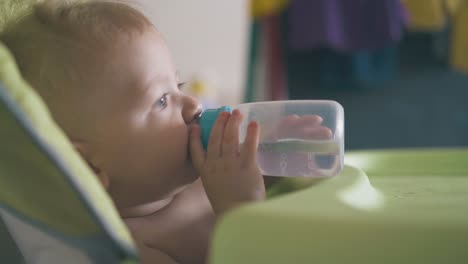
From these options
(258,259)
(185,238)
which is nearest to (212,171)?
(185,238)

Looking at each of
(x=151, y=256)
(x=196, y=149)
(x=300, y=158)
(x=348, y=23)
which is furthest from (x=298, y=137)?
(x=348, y=23)

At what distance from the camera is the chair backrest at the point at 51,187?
41 centimetres

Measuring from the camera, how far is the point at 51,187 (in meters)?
0.46

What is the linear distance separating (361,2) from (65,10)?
129 centimetres

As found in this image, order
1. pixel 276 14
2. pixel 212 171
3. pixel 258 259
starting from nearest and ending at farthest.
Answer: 1. pixel 258 259
2. pixel 212 171
3. pixel 276 14

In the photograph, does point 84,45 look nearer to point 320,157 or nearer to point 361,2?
point 320,157

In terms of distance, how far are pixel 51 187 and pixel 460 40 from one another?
5.61 feet

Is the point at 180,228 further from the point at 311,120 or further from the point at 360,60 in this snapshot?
the point at 360,60

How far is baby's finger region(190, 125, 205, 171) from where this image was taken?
657mm

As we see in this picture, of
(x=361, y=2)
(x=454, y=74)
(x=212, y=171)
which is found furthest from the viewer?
(x=454, y=74)

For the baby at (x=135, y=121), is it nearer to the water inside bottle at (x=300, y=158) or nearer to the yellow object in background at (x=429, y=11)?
the water inside bottle at (x=300, y=158)

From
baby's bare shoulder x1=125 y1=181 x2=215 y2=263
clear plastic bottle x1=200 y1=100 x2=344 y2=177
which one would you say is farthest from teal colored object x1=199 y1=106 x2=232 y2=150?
baby's bare shoulder x1=125 y1=181 x2=215 y2=263

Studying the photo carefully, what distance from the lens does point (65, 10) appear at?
2.24 ft

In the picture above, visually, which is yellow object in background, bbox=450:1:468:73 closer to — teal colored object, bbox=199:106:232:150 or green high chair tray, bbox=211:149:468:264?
teal colored object, bbox=199:106:232:150
